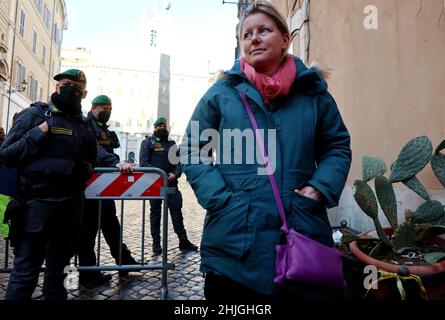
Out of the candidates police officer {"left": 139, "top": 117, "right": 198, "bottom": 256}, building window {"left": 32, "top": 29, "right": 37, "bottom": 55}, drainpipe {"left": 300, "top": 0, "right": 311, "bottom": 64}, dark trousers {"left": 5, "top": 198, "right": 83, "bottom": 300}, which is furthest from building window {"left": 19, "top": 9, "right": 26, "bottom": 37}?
dark trousers {"left": 5, "top": 198, "right": 83, "bottom": 300}

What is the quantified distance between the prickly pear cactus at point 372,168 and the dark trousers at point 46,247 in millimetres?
2338

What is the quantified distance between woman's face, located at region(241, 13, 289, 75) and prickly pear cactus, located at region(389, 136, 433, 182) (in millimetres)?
1478

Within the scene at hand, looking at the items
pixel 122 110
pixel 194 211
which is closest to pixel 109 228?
pixel 194 211

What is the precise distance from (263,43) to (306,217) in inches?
32.5

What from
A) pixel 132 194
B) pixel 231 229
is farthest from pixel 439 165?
pixel 132 194

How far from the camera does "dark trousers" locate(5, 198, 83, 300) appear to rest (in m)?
2.50

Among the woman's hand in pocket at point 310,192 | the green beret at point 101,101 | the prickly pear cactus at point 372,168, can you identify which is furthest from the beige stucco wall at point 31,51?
the woman's hand in pocket at point 310,192

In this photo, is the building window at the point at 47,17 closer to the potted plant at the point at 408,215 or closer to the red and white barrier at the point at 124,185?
the red and white barrier at the point at 124,185

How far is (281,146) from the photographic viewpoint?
1503 mm

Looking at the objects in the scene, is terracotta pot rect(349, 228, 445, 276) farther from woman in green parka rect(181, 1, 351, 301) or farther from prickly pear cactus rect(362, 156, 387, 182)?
woman in green parka rect(181, 1, 351, 301)

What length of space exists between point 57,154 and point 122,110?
6049 centimetres

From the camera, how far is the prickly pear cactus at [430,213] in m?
2.38

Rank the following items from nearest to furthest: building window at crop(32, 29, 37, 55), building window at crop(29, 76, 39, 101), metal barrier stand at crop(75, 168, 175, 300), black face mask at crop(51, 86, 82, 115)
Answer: black face mask at crop(51, 86, 82, 115) < metal barrier stand at crop(75, 168, 175, 300) < building window at crop(29, 76, 39, 101) < building window at crop(32, 29, 37, 55)

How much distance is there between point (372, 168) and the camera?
8.51 ft
